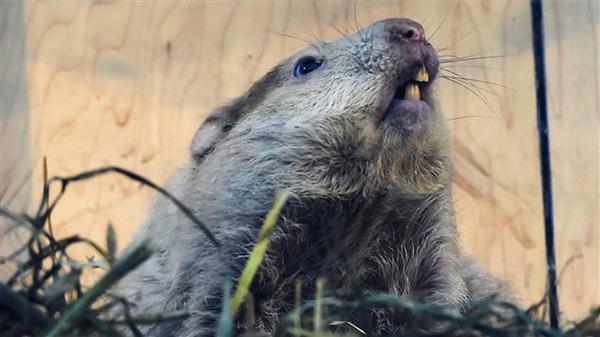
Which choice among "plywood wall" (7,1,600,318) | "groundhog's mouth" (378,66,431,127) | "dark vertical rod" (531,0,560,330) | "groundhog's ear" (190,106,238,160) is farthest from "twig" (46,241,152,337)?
"dark vertical rod" (531,0,560,330)

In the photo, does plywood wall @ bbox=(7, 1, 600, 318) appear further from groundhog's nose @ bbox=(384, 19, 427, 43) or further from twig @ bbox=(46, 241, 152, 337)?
twig @ bbox=(46, 241, 152, 337)

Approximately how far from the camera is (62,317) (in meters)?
1.73

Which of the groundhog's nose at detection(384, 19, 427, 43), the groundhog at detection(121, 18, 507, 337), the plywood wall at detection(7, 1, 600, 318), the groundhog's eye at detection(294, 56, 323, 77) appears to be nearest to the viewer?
the groundhog at detection(121, 18, 507, 337)

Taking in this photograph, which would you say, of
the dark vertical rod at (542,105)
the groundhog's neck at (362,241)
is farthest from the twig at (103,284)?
the dark vertical rod at (542,105)

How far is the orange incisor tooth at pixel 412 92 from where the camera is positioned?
110 inches

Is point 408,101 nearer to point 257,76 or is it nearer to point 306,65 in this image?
point 306,65

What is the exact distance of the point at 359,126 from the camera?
276cm

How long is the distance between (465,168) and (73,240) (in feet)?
8.18

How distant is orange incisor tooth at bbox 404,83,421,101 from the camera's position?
2.81 meters

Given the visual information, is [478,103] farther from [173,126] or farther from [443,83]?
[173,126]

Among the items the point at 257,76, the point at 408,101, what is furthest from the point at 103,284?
the point at 257,76

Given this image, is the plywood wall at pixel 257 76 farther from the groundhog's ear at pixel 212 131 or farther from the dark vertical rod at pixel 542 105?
the groundhog's ear at pixel 212 131

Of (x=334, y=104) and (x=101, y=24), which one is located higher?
(x=101, y=24)

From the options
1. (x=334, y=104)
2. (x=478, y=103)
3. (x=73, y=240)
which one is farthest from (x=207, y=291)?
(x=478, y=103)
